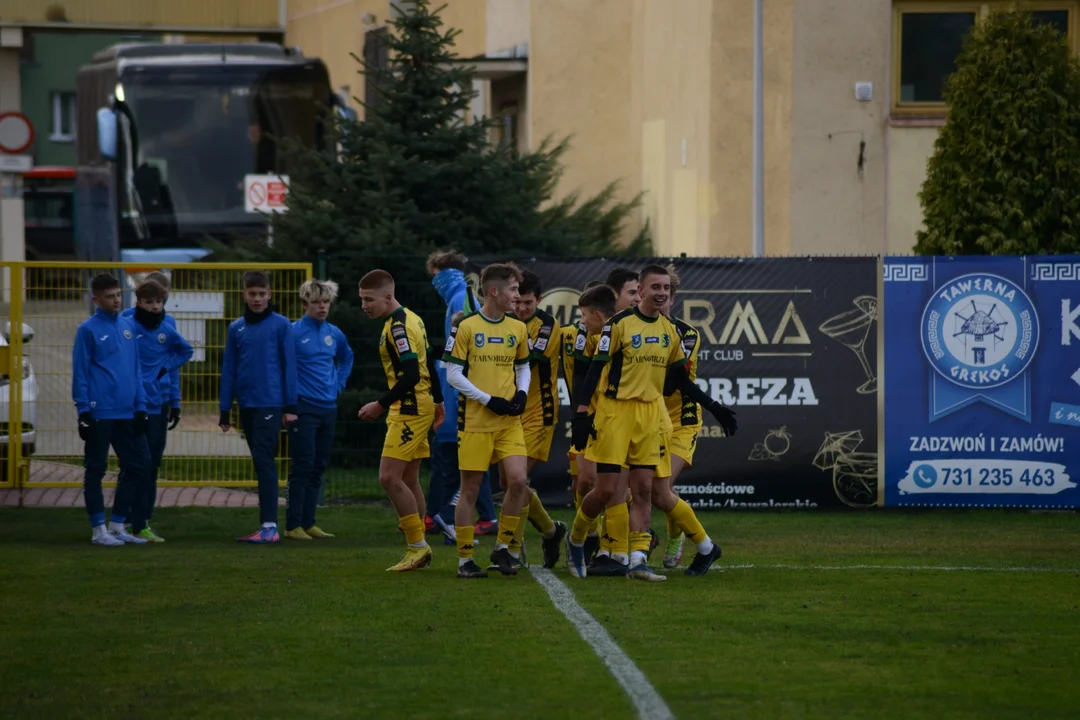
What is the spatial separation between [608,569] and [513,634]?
237 centimetres

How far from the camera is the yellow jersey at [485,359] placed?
10.4 m

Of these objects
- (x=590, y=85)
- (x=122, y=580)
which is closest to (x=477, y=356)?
(x=122, y=580)

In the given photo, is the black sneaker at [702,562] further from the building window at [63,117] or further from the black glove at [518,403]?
the building window at [63,117]

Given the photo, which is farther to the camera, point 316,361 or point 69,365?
point 69,365

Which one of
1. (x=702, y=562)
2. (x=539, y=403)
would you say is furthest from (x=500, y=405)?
(x=702, y=562)

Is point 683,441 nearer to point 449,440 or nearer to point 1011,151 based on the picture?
point 449,440

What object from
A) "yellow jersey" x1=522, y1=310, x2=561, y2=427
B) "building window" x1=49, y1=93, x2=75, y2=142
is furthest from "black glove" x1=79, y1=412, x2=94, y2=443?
"building window" x1=49, y1=93, x2=75, y2=142

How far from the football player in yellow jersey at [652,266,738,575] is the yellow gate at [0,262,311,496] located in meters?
4.71

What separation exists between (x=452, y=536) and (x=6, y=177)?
86.1ft

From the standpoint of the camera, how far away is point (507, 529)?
1057 centimetres

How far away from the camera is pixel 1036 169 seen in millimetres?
17000

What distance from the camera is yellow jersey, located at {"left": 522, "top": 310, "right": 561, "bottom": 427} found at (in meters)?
10.8

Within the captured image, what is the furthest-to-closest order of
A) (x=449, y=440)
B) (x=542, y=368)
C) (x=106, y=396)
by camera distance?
(x=449, y=440) < (x=106, y=396) < (x=542, y=368)

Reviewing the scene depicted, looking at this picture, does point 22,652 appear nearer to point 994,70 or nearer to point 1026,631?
point 1026,631
